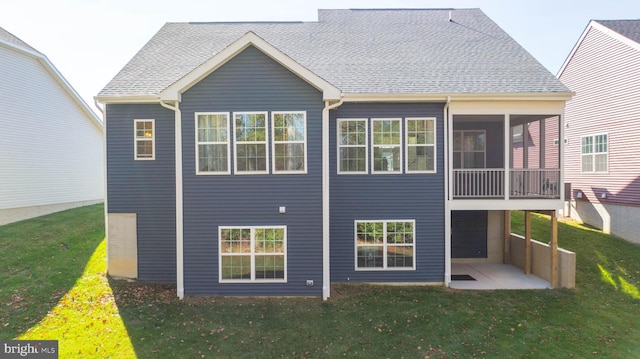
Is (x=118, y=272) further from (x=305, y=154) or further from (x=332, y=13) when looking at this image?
(x=332, y=13)

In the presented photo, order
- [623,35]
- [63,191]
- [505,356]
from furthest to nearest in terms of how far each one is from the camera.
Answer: [63,191] < [623,35] < [505,356]

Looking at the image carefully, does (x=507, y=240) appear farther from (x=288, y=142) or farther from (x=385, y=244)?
(x=288, y=142)

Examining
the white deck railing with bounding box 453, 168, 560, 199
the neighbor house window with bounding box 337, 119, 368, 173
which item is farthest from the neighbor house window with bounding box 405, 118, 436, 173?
the neighbor house window with bounding box 337, 119, 368, 173

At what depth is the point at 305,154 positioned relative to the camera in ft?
30.1

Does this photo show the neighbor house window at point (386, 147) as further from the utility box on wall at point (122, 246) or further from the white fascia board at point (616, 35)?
the white fascia board at point (616, 35)

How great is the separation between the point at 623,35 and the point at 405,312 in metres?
15.5

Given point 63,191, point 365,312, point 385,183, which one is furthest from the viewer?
point 63,191

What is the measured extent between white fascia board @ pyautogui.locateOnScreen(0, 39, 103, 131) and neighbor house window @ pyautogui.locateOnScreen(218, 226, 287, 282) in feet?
47.9

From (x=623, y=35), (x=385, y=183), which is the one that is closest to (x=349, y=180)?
(x=385, y=183)

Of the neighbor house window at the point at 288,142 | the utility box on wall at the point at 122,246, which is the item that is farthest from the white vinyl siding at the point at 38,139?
the neighbor house window at the point at 288,142

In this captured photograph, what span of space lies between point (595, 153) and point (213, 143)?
→ 16876mm

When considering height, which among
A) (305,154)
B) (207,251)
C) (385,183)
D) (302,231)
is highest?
(305,154)

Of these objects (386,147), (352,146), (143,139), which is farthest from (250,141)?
(386,147)

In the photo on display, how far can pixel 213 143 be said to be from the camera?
9281 millimetres
